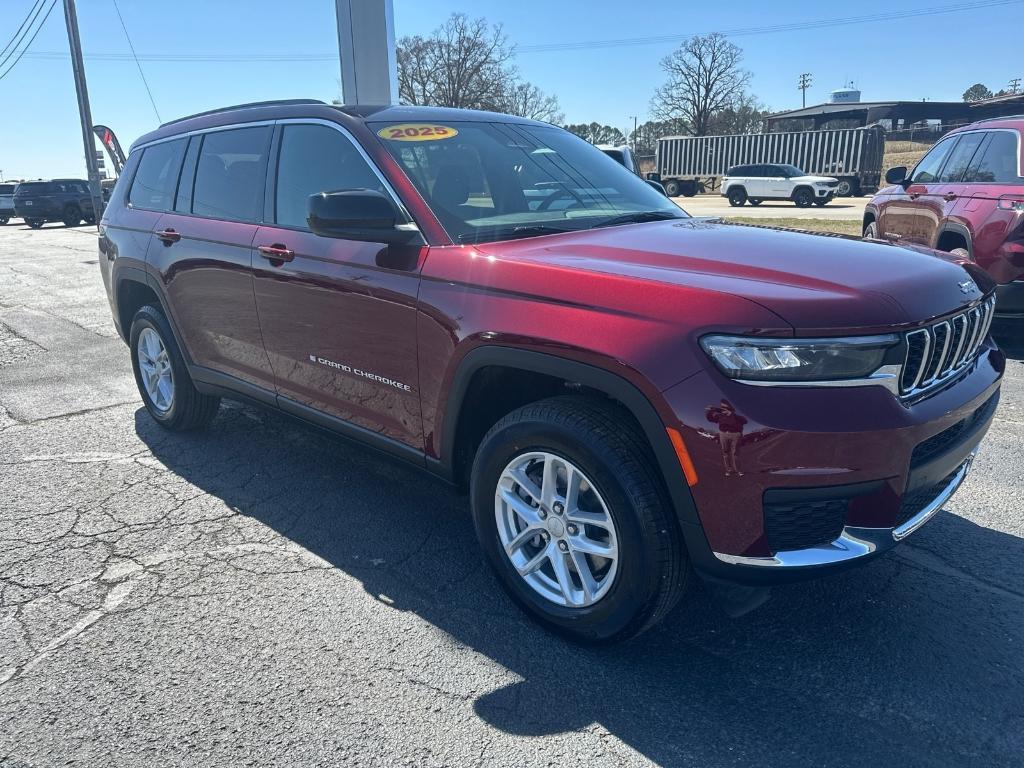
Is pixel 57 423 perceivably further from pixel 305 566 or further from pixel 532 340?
pixel 532 340

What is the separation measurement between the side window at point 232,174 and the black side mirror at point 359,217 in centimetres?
102

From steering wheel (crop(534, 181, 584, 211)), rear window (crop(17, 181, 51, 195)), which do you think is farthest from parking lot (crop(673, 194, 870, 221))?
rear window (crop(17, 181, 51, 195))

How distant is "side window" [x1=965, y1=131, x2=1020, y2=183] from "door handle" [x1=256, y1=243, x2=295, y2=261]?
581 cm

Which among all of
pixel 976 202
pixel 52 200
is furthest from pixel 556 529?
pixel 52 200

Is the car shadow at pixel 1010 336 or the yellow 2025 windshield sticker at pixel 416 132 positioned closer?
the yellow 2025 windshield sticker at pixel 416 132

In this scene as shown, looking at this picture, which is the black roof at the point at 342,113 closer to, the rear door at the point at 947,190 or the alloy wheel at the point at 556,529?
the alloy wheel at the point at 556,529

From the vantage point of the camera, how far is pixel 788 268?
2479mm

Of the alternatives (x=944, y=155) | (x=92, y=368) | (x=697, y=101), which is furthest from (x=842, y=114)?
(x=92, y=368)

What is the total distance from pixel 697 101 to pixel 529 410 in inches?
2993

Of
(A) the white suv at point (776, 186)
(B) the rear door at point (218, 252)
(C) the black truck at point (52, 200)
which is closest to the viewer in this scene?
(B) the rear door at point (218, 252)

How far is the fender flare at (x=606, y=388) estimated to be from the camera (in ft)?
7.51

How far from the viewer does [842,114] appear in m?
65.8

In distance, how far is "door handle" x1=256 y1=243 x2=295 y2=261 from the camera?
3555mm

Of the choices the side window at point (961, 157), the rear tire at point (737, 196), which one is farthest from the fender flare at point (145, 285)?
the rear tire at point (737, 196)
